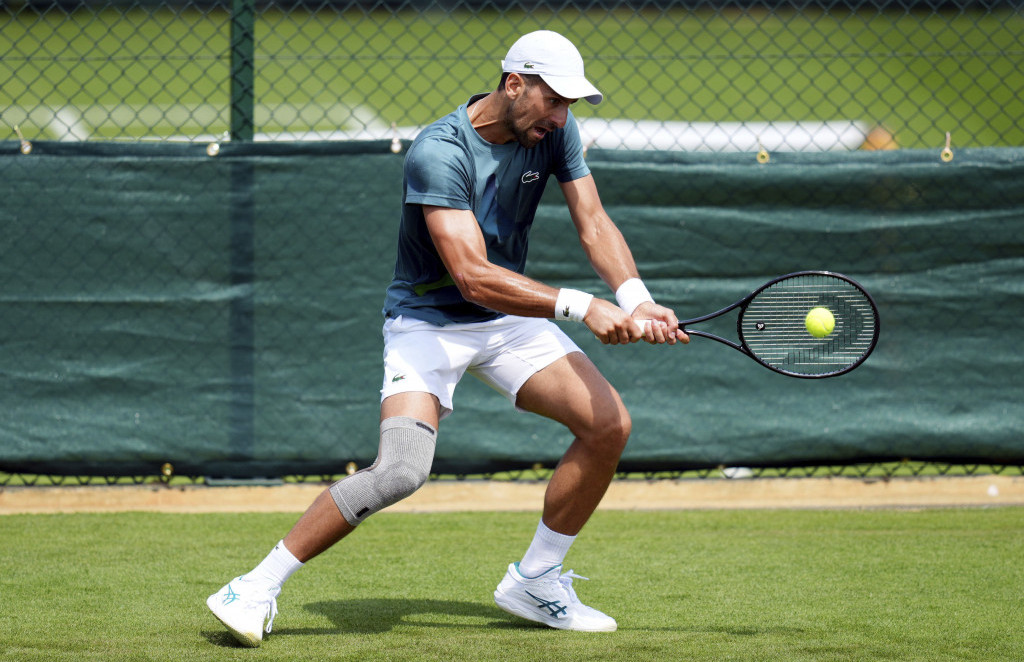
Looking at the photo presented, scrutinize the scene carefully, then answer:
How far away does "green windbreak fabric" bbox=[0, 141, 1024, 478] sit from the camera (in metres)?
4.84

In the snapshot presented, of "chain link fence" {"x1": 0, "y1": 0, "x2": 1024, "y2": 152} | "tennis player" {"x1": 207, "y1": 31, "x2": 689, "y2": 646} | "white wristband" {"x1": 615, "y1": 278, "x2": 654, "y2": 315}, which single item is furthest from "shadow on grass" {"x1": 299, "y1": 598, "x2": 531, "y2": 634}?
"chain link fence" {"x1": 0, "y1": 0, "x2": 1024, "y2": 152}

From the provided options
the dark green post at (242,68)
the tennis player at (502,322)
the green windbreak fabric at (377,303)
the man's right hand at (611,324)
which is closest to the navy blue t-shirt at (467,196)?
the tennis player at (502,322)

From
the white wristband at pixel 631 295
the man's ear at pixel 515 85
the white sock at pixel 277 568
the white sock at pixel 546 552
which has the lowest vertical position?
the white sock at pixel 277 568

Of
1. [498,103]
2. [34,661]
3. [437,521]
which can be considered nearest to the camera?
[34,661]

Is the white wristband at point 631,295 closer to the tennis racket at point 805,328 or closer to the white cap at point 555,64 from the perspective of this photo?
the tennis racket at point 805,328

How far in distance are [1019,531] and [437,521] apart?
7.06 ft

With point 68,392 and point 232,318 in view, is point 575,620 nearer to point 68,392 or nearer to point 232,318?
point 232,318

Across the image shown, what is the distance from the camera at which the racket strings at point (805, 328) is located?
11.8 ft

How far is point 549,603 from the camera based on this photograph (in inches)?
128

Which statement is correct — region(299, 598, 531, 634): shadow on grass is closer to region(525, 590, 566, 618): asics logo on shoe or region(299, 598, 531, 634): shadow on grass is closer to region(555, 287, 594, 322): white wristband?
region(525, 590, 566, 618): asics logo on shoe

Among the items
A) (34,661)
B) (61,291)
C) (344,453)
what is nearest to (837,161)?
(344,453)

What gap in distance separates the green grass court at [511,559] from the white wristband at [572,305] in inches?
33.1

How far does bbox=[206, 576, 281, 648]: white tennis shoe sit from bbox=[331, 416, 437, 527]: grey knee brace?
0.93ft

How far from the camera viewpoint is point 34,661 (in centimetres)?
285
